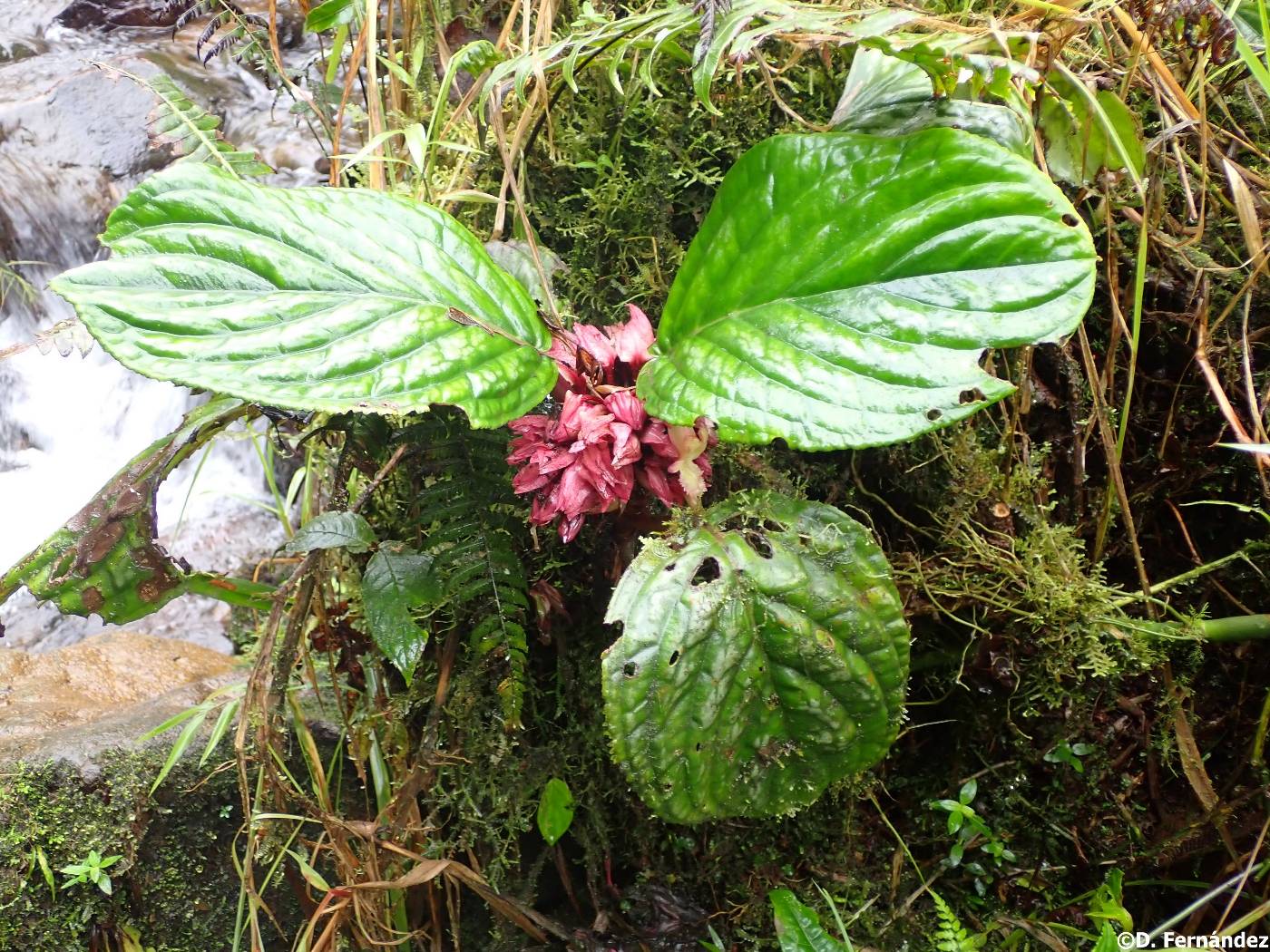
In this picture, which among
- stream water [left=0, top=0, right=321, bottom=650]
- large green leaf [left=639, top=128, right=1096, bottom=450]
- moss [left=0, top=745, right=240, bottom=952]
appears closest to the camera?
large green leaf [left=639, top=128, right=1096, bottom=450]

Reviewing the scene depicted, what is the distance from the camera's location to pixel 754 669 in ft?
2.73

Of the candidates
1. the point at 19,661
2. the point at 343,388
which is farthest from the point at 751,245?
the point at 19,661

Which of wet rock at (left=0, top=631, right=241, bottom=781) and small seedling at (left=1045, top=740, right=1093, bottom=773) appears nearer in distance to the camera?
small seedling at (left=1045, top=740, right=1093, bottom=773)

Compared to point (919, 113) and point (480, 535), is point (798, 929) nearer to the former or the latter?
point (480, 535)

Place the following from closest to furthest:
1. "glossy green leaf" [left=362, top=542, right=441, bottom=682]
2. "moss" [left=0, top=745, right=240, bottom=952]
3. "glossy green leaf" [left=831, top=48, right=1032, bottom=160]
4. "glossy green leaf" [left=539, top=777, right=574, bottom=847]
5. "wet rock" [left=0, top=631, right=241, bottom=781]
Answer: "glossy green leaf" [left=831, top=48, right=1032, bottom=160]
"glossy green leaf" [left=362, top=542, right=441, bottom=682]
"glossy green leaf" [left=539, top=777, right=574, bottom=847]
"moss" [left=0, top=745, right=240, bottom=952]
"wet rock" [left=0, top=631, right=241, bottom=781]

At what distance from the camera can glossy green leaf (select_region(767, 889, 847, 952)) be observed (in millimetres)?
878

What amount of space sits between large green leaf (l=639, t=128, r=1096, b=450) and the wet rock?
1.21m

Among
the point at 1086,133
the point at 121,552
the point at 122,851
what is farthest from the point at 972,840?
the point at 122,851

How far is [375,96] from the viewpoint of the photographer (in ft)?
4.10

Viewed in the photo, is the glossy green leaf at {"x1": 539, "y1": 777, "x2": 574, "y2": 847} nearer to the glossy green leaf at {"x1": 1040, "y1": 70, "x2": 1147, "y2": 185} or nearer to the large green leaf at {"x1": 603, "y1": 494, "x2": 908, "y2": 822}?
the large green leaf at {"x1": 603, "y1": 494, "x2": 908, "y2": 822}

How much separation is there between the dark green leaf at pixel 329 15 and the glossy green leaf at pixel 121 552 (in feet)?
1.93

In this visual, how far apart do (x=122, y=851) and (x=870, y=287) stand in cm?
142

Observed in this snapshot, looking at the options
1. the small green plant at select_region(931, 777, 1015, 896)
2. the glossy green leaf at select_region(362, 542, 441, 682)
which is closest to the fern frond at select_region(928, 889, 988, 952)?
the small green plant at select_region(931, 777, 1015, 896)

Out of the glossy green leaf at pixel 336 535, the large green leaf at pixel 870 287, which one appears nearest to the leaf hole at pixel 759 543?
the large green leaf at pixel 870 287
